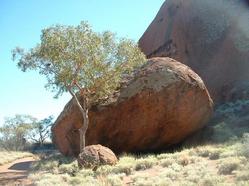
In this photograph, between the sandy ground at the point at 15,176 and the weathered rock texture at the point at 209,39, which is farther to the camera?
the weathered rock texture at the point at 209,39

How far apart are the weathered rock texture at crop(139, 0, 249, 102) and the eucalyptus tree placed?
12.0 m

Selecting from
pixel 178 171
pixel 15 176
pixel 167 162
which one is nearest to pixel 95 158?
pixel 167 162

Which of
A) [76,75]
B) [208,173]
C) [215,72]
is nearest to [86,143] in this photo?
[76,75]

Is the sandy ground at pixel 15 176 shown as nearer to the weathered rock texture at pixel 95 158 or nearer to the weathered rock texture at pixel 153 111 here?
the weathered rock texture at pixel 95 158

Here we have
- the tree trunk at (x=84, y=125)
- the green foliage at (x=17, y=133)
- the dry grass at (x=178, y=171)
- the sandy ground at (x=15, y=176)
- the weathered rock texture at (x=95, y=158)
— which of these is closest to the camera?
the dry grass at (x=178, y=171)

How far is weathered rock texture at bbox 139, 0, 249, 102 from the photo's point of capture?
32000 mm

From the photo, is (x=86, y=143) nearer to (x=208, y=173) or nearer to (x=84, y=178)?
(x=84, y=178)

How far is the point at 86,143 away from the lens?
22.3 meters

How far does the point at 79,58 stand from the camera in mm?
20156

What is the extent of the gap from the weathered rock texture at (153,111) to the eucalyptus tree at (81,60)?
2.98 ft

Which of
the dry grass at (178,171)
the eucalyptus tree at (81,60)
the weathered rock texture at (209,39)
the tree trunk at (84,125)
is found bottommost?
the dry grass at (178,171)

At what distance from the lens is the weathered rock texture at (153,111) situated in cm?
2103

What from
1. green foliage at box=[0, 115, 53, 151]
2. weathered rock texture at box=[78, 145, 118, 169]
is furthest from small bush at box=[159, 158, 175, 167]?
green foliage at box=[0, 115, 53, 151]

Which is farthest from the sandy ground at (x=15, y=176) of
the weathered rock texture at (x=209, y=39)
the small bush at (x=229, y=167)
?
the weathered rock texture at (x=209, y=39)
